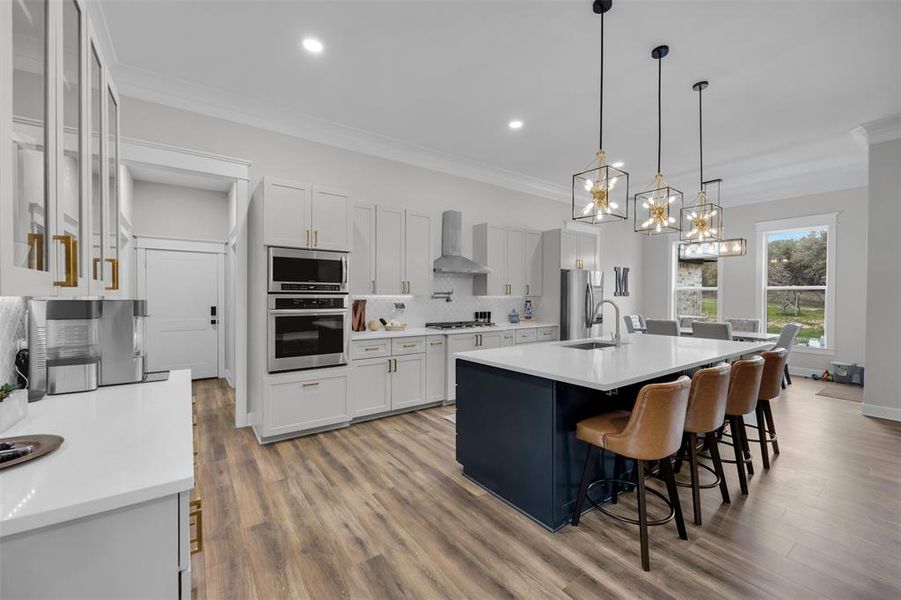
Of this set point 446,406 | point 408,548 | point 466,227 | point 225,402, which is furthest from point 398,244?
point 408,548

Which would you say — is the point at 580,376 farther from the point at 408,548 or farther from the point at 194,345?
the point at 194,345

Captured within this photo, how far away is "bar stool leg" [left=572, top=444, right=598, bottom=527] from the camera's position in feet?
7.29

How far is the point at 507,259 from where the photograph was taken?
5730 millimetres

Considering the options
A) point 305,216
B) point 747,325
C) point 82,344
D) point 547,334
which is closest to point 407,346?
point 305,216

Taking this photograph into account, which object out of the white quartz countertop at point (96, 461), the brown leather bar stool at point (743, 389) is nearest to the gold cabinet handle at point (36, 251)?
the white quartz countertop at point (96, 461)

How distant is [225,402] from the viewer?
4820 millimetres

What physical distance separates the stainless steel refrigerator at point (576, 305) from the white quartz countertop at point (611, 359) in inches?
92.3

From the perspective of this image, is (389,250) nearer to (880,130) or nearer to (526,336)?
(526,336)

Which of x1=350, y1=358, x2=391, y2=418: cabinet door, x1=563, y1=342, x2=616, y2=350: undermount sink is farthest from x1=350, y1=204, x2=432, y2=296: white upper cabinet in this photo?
x1=563, y1=342, x2=616, y2=350: undermount sink

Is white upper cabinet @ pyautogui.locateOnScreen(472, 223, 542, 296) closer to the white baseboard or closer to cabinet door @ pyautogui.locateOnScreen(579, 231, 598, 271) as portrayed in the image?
cabinet door @ pyautogui.locateOnScreen(579, 231, 598, 271)

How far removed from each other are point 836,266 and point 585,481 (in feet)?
21.7

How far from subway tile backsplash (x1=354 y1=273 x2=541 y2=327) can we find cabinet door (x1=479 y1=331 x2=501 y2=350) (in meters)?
0.65

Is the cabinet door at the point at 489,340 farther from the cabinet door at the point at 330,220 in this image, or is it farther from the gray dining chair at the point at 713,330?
the gray dining chair at the point at 713,330

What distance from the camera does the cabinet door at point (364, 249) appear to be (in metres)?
4.39
